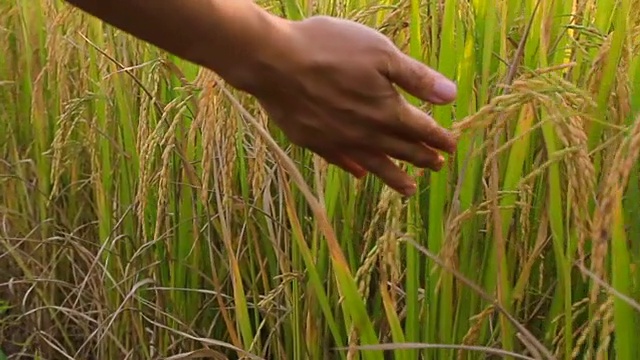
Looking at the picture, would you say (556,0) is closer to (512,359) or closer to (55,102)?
(512,359)

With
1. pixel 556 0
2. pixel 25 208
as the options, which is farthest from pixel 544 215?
pixel 25 208

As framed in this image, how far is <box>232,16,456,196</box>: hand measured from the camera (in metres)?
0.70

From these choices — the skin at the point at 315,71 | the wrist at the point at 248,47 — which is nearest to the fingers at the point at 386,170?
the skin at the point at 315,71

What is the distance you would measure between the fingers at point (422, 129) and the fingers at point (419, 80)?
1 cm

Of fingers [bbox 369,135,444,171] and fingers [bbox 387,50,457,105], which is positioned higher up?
fingers [bbox 387,50,457,105]

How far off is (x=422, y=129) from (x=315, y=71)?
0.11 m

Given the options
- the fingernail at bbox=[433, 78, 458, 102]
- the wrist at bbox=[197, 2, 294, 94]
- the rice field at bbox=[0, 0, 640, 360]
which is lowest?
the rice field at bbox=[0, 0, 640, 360]

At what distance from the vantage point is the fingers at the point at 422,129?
0.72 m

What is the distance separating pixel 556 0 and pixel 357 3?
1.22ft

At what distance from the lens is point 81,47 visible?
1.59 m

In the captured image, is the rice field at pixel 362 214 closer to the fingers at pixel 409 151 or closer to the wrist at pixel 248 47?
the fingers at pixel 409 151

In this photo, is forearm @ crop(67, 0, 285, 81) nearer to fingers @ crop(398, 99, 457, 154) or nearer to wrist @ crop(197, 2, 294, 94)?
wrist @ crop(197, 2, 294, 94)

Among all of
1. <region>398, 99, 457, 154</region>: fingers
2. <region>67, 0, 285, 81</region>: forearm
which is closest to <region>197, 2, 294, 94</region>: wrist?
<region>67, 0, 285, 81</region>: forearm

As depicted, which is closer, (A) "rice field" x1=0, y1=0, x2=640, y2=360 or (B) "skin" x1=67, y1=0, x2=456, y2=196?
(B) "skin" x1=67, y1=0, x2=456, y2=196
